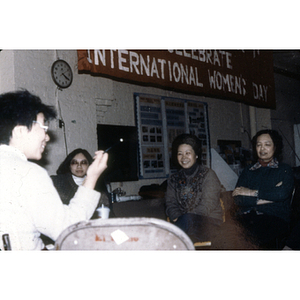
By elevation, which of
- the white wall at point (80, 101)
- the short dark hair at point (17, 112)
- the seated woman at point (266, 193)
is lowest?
the seated woman at point (266, 193)

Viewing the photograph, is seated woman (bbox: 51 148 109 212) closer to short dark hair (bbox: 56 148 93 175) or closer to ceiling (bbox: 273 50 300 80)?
short dark hair (bbox: 56 148 93 175)

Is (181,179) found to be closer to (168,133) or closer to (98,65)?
(98,65)

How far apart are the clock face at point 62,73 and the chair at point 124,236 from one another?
2.04 meters

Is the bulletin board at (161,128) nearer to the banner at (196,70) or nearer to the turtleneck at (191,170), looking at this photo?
the banner at (196,70)

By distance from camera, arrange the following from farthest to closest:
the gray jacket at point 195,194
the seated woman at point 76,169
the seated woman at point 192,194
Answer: the seated woman at point 76,169
the gray jacket at point 195,194
the seated woman at point 192,194

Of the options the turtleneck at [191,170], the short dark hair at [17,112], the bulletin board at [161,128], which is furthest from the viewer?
the bulletin board at [161,128]

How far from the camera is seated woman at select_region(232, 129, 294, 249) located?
216 centimetres

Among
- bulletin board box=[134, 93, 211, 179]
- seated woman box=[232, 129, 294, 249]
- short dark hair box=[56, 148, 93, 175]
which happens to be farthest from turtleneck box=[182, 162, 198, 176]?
bulletin board box=[134, 93, 211, 179]

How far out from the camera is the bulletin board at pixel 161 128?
12.1 ft

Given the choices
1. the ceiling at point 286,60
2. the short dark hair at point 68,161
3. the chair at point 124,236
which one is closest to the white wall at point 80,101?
the short dark hair at point 68,161

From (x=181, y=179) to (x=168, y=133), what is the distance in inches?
56.0

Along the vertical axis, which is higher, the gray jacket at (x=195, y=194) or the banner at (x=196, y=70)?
the banner at (x=196, y=70)

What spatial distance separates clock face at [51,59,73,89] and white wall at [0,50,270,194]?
0.05 meters

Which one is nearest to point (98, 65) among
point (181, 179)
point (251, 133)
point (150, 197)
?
point (181, 179)
